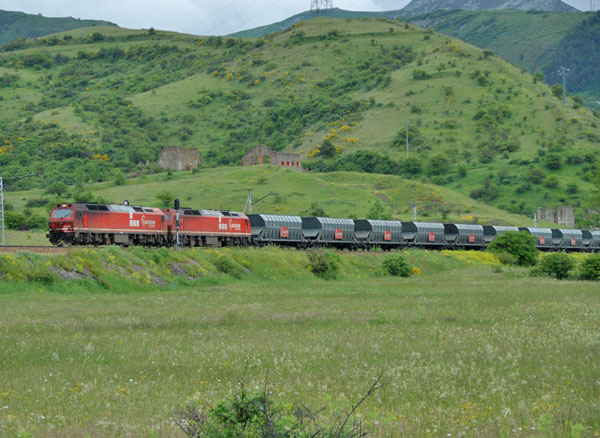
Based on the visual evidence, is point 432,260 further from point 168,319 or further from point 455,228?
point 168,319

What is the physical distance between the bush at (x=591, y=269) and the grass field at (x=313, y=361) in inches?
991

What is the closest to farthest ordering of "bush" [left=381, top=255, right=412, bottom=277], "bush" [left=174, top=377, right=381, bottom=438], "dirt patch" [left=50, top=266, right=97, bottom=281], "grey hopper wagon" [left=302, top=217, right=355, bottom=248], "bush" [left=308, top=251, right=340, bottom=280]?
1. "bush" [left=174, top=377, right=381, bottom=438]
2. "dirt patch" [left=50, top=266, right=97, bottom=281]
3. "bush" [left=308, top=251, right=340, bottom=280]
4. "bush" [left=381, top=255, right=412, bottom=277]
5. "grey hopper wagon" [left=302, top=217, right=355, bottom=248]

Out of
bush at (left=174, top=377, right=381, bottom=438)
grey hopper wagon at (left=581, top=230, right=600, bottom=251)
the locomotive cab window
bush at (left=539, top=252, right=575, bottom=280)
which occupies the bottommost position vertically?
grey hopper wagon at (left=581, top=230, right=600, bottom=251)

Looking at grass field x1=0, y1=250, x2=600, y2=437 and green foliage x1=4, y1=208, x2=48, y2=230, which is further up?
grass field x1=0, y1=250, x2=600, y2=437

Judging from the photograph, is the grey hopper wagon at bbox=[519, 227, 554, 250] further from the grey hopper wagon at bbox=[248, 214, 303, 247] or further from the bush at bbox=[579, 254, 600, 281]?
the bush at bbox=[579, 254, 600, 281]

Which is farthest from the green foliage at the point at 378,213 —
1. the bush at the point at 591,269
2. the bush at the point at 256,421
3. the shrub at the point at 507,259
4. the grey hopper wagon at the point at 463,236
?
the bush at the point at 256,421

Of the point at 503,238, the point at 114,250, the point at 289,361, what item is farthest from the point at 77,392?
the point at 503,238

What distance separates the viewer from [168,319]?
26062 millimetres

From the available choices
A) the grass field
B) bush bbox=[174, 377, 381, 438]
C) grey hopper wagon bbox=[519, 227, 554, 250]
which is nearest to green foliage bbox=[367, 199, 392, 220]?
grey hopper wagon bbox=[519, 227, 554, 250]

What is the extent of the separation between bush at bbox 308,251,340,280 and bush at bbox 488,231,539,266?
29.2m

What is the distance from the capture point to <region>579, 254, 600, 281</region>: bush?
56.9 meters

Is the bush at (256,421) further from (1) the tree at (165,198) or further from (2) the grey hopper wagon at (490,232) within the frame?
(1) the tree at (165,198)

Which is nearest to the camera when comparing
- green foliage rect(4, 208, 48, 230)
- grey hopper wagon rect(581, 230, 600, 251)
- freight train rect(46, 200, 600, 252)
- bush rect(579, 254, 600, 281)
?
bush rect(579, 254, 600, 281)

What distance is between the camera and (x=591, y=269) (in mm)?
57094
